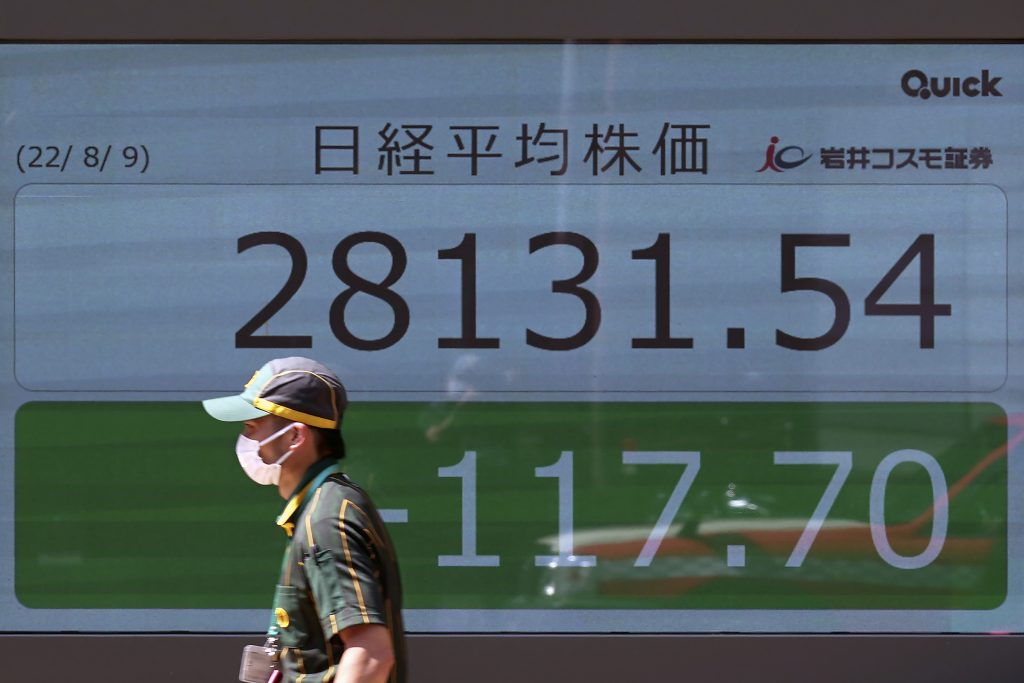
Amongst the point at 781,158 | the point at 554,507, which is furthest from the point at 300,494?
the point at 781,158

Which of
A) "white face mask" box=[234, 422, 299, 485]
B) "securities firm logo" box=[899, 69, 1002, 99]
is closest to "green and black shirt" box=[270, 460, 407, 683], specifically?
"white face mask" box=[234, 422, 299, 485]

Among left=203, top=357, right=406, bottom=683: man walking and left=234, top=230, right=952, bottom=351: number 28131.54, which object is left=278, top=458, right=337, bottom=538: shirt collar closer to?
left=203, top=357, right=406, bottom=683: man walking

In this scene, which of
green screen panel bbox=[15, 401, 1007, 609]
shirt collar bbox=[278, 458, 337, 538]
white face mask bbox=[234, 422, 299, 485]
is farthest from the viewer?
green screen panel bbox=[15, 401, 1007, 609]

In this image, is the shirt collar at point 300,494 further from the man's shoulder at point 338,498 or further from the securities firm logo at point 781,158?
the securities firm logo at point 781,158

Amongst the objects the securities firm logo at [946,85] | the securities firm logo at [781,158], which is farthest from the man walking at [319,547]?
the securities firm logo at [946,85]

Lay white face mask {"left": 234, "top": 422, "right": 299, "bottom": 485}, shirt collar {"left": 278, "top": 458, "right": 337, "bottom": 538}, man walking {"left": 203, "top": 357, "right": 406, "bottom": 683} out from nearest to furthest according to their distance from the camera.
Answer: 1. man walking {"left": 203, "top": 357, "right": 406, "bottom": 683}
2. shirt collar {"left": 278, "top": 458, "right": 337, "bottom": 538}
3. white face mask {"left": 234, "top": 422, "right": 299, "bottom": 485}

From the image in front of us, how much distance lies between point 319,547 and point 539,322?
2.68 m

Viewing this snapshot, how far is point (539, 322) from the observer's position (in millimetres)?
5297

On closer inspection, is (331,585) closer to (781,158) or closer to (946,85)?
(781,158)

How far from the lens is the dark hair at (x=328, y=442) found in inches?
116

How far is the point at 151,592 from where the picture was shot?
17.3ft

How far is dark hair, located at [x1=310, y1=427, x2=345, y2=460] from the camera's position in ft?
9.66

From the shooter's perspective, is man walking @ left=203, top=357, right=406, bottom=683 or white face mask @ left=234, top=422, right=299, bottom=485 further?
white face mask @ left=234, top=422, right=299, bottom=485

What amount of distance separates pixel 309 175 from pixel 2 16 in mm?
1468
